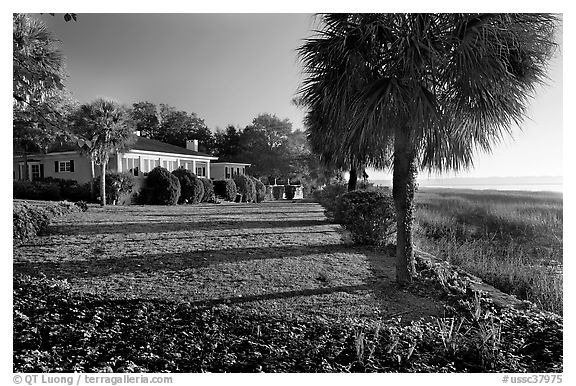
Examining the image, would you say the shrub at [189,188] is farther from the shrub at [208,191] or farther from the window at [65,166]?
the window at [65,166]

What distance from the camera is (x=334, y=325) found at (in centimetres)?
288

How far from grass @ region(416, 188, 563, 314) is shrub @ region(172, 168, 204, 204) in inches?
245

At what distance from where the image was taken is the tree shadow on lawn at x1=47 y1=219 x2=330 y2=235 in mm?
5344

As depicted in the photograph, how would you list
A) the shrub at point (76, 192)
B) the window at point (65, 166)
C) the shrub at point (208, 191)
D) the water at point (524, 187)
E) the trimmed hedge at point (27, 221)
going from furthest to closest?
the shrub at point (208, 191)
the window at point (65, 166)
the shrub at point (76, 192)
the trimmed hedge at point (27, 221)
the water at point (524, 187)

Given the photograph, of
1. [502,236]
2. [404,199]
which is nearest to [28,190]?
[404,199]

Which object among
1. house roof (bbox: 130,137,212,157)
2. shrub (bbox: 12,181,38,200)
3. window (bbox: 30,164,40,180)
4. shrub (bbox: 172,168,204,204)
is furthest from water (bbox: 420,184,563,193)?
shrub (bbox: 172,168,204,204)

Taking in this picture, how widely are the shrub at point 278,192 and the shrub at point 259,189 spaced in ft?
0.62

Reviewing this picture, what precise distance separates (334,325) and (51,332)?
79.8 inches

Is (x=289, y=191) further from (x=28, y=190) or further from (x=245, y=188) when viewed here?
(x=28, y=190)

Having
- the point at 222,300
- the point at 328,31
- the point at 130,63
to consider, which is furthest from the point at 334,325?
the point at 130,63

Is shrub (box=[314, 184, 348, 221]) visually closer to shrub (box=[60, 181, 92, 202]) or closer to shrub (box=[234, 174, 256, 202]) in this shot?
shrub (box=[234, 174, 256, 202])

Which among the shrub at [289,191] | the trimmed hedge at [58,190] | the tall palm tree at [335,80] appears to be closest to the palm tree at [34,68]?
the tall palm tree at [335,80]

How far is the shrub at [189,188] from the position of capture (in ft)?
32.9

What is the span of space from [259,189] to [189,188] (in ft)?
12.3
